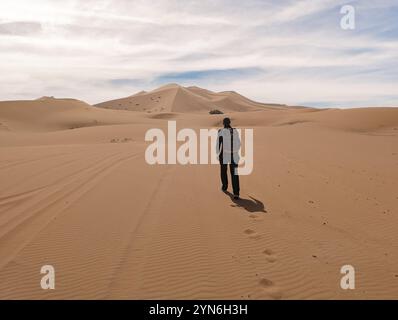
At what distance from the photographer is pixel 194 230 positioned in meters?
6.87

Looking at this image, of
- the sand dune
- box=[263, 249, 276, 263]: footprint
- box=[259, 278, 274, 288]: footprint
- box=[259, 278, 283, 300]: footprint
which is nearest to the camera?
box=[259, 278, 283, 300]: footprint

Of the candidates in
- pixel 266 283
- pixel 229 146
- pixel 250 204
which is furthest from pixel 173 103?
pixel 266 283

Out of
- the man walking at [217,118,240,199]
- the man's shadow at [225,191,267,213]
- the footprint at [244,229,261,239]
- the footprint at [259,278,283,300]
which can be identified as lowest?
the footprint at [259,278,283,300]

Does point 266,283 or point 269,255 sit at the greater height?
point 269,255

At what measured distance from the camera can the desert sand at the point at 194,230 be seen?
15.9 ft

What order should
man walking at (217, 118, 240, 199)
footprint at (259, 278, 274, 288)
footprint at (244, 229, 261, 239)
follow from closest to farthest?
footprint at (259, 278, 274, 288)
footprint at (244, 229, 261, 239)
man walking at (217, 118, 240, 199)

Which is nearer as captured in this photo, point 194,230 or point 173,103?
point 194,230

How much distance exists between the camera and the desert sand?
15.9ft

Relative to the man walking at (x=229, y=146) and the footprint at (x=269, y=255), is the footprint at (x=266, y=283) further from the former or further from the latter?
the man walking at (x=229, y=146)

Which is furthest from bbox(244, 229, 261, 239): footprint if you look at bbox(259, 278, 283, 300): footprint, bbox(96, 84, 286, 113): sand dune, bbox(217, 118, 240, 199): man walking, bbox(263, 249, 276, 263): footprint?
bbox(96, 84, 286, 113): sand dune

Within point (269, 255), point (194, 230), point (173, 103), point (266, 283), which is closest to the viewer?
point (266, 283)

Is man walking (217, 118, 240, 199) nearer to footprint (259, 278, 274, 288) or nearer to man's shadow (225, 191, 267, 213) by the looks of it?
man's shadow (225, 191, 267, 213)

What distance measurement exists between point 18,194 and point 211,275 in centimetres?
597

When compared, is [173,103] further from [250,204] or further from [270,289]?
[270,289]
